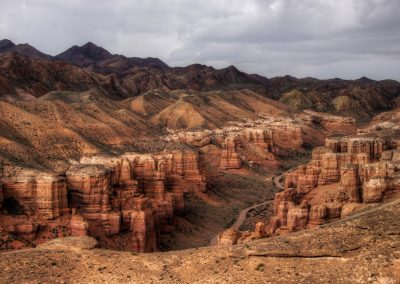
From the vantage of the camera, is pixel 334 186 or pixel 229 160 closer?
pixel 334 186

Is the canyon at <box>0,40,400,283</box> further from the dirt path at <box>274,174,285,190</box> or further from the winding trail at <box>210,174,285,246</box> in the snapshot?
the winding trail at <box>210,174,285,246</box>

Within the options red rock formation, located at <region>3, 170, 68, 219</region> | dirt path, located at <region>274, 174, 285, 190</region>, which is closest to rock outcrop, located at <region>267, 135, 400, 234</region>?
red rock formation, located at <region>3, 170, 68, 219</region>

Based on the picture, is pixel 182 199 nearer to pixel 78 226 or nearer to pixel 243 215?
pixel 243 215

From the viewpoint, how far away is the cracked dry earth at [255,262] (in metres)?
31.0

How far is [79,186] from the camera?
2336 inches

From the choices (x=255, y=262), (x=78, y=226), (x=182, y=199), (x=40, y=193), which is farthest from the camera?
(x=182, y=199)

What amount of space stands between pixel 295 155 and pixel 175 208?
78.0 metres

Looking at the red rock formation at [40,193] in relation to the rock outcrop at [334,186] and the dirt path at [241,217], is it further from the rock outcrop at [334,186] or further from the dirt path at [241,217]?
the rock outcrop at [334,186]

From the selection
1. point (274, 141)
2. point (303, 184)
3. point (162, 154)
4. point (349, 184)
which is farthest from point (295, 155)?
point (349, 184)

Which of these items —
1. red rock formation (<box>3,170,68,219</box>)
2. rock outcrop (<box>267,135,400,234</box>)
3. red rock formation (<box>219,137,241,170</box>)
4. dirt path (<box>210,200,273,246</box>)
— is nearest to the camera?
rock outcrop (<box>267,135,400,234</box>)

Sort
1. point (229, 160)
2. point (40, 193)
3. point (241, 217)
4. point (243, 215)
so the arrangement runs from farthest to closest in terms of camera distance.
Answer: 1. point (229, 160)
2. point (243, 215)
3. point (241, 217)
4. point (40, 193)

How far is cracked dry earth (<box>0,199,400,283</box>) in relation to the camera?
3098cm

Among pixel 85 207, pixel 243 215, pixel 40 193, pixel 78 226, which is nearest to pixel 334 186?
pixel 243 215

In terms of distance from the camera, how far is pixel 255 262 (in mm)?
32625
